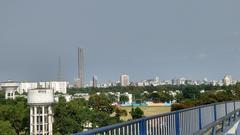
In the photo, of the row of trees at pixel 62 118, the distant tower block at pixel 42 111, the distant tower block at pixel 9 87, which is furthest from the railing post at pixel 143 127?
the distant tower block at pixel 9 87

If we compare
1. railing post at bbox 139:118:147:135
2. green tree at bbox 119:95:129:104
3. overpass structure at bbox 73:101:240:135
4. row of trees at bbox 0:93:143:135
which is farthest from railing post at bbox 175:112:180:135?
green tree at bbox 119:95:129:104

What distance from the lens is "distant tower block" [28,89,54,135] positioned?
73062 millimetres

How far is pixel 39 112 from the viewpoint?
7531 centimetres

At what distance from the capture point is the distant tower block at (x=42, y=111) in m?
73.1

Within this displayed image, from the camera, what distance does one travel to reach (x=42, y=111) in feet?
248

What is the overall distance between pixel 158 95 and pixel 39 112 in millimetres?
121199

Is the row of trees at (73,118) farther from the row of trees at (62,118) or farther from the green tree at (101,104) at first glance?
the green tree at (101,104)

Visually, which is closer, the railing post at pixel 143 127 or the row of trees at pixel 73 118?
the railing post at pixel 143 127

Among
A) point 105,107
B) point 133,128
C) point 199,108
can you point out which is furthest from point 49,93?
point 133,128

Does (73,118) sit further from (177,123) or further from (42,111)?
(177,123)

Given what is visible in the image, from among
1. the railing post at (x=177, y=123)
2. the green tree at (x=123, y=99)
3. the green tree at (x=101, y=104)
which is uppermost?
the railing post at (x=177, y=123)

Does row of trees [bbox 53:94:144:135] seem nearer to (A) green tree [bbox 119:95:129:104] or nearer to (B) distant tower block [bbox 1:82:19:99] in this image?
(B) distant tower block [bbox 1:82:19:99]

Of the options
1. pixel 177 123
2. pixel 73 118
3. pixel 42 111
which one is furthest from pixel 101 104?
pixel 177 123

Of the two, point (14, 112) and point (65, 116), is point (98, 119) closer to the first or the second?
point (65, 116)
